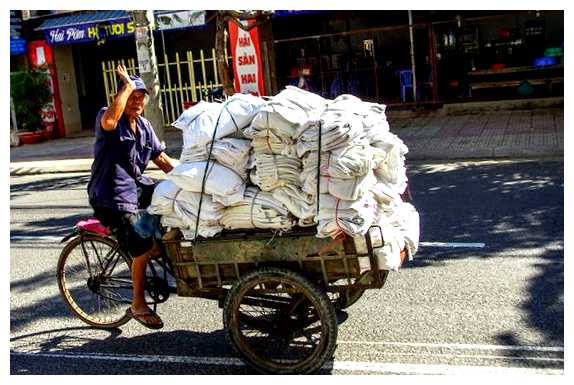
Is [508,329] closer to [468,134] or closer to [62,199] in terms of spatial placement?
[62,199]

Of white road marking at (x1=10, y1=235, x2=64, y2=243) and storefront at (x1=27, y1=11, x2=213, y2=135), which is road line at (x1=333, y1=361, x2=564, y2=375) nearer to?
white road marking at (x1=10, y1=235, x2=64, y2=243)

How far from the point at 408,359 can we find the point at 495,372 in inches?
20.8

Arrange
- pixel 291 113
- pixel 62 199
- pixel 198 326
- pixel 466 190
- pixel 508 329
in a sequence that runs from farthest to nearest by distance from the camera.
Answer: pixel 62 199 → pixel 466 190 → pixel 198 326 → pixel 508 329 → pixel 291 113

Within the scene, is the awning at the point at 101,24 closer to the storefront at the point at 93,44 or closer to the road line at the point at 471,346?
the storefront at the point at 93,44

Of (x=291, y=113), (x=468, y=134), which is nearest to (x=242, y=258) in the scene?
(x=291, y=113)

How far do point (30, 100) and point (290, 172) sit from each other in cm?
1690

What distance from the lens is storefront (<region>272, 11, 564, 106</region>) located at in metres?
16.6

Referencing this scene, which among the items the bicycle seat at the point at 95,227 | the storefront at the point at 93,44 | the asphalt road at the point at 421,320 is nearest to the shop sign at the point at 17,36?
the storefront at the point at 93,44

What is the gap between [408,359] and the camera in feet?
13.1

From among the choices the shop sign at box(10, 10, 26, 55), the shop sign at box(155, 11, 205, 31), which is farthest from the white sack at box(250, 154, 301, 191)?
the shop sign at box(10, 10, 26, 55)

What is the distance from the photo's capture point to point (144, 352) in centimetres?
438

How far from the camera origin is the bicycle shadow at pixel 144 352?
4.11 metres

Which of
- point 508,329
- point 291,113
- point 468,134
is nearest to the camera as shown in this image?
point 291,113

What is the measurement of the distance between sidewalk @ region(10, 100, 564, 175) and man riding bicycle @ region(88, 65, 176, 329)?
781 centimetres
